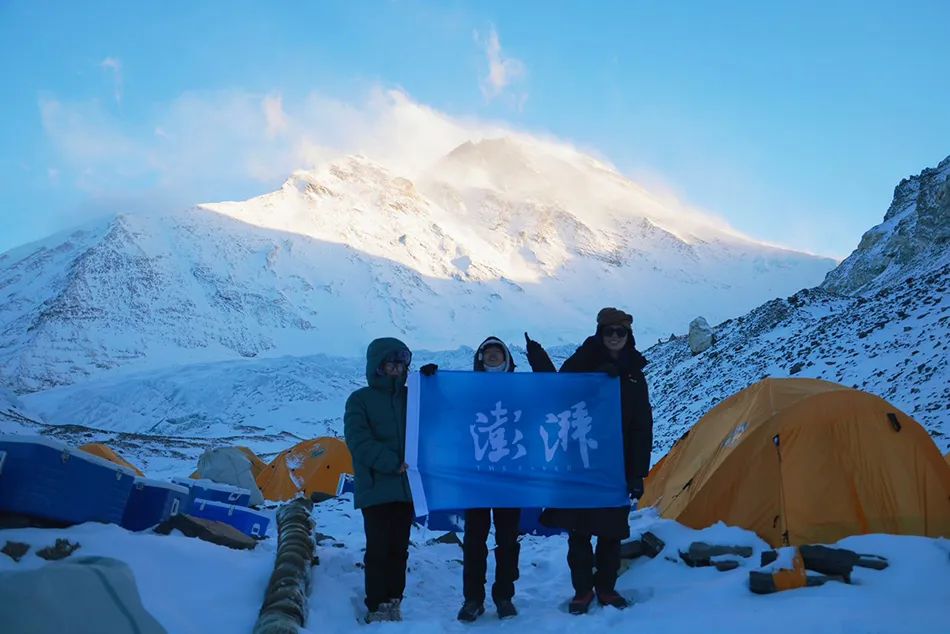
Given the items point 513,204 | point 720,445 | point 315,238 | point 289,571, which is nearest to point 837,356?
point 720,445

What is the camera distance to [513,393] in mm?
4984

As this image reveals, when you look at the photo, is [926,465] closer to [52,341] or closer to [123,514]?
[123,514]

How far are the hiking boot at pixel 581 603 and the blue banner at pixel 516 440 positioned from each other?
22.4 inches

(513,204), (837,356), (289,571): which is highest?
(513,204)

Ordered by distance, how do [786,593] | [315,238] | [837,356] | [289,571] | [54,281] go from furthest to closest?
[315,238] < [54,281] < [837,356] < [289,571] < [786,593]

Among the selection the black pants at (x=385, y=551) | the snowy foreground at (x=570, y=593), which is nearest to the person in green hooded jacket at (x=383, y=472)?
the black pants at (x=385, y=551)

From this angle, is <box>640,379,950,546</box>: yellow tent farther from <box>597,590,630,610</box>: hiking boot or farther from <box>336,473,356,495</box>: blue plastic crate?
<box>336,473,356,495</box>: blue plastic crate

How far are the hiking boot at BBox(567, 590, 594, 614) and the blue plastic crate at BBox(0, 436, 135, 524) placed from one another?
338 cm

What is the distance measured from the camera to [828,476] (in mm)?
5387

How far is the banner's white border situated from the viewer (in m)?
4.53

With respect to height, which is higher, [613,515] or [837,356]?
[837,356]

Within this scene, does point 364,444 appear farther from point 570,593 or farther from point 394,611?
point 570,593

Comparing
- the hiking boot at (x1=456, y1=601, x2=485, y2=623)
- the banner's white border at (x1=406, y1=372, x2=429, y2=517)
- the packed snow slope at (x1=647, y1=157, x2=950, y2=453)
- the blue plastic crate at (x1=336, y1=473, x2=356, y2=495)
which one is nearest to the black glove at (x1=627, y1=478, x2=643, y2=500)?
the hiking boot at (x1=456, y1=601, x2=485, y2=623)

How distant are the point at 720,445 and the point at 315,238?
106m
